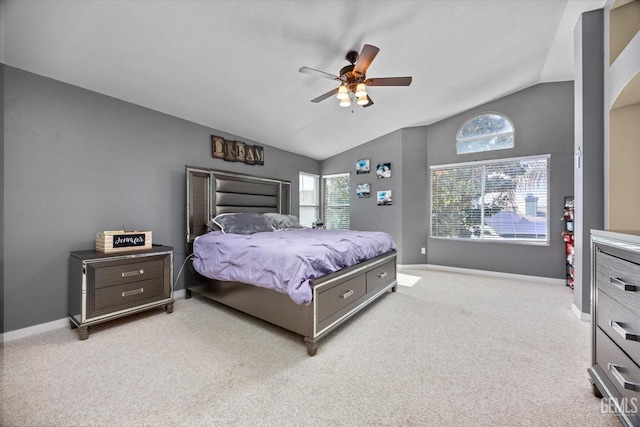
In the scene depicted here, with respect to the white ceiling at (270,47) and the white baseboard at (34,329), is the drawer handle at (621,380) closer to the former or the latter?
the white ceiling at (270,47)

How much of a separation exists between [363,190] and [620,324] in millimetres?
4540

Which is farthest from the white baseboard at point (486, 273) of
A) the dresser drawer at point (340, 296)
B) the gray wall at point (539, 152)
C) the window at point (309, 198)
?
the dresser drawer at point (340, 296)

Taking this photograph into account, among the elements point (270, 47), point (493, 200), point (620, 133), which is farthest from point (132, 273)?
point (493, 200)

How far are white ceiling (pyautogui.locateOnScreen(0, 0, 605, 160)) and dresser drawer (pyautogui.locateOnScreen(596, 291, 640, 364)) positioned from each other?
269cm

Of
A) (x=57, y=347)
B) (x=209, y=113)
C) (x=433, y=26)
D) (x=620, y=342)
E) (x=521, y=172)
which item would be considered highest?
(x=433, y=26)

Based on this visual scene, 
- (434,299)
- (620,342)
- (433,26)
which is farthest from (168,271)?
(433,26)

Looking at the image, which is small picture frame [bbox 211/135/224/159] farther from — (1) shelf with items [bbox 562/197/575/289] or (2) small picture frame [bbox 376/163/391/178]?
(1) shelf with items [bbox 562/197/575/289]

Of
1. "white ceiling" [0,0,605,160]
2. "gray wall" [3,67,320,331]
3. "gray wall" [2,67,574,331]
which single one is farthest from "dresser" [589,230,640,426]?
"gray wall" [3,67,320,331]

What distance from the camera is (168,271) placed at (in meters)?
2.84

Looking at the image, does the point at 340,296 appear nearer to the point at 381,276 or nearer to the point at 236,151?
the point at 381,276

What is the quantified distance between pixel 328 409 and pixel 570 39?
187 inches

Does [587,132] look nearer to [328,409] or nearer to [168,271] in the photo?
[328,409]

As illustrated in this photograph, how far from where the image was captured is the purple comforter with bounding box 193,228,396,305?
2041 millimetres

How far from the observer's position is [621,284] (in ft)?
3.94
